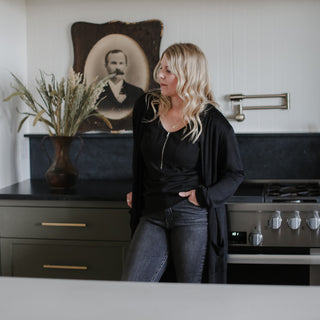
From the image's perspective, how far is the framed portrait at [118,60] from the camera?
325 cm

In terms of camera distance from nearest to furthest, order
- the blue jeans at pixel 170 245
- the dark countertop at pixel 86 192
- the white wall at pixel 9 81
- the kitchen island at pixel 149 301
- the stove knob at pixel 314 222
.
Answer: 1. the kitchen island at pixel 149 301
2. the blue jeans at pixel 170 245
3. the stove knob at pixel 314 222
4. the dark countertop at pixel 86 192
5. the white wall at pixel 9 81

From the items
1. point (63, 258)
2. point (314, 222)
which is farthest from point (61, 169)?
point (314, 222)

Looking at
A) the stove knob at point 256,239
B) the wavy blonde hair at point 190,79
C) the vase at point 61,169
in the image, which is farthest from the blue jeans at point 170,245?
the vase at point 61,169

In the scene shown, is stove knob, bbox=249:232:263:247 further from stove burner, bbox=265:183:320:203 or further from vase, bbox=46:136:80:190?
vase, bbox=46:136:80:190

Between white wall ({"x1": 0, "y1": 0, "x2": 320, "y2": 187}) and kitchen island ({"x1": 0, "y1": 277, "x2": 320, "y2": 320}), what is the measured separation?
2.24m

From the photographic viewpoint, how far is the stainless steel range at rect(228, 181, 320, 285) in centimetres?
257

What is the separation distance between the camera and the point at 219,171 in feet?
7.54

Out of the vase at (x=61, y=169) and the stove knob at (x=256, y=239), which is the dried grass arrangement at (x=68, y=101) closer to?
the vase at (x=61, y=169)

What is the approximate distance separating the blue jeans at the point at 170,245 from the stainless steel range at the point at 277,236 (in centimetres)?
45

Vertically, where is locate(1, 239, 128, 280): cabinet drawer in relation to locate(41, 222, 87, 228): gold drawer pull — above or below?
below

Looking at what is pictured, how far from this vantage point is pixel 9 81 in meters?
3.11

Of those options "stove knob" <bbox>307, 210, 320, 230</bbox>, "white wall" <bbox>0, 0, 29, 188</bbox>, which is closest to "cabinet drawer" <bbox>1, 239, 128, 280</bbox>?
"white wall" <bbox>0, 0, 29, 188</bbox>

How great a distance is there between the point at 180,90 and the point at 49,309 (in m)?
1.44

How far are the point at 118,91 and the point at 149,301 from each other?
2465 mm
